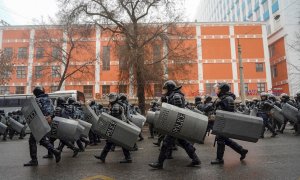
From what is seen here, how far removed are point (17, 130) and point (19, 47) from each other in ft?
93.6

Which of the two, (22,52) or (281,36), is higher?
(281,36)

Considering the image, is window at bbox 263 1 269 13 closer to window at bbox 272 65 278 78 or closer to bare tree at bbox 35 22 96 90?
window at bbox 272 65 278 78


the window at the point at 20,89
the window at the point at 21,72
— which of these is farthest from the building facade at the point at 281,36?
the window at the point at 21,72

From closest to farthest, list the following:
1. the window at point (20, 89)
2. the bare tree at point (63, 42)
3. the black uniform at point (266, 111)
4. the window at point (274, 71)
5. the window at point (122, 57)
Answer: the black uniform at point (266, 111) < the window at point (122, 57) < the bare tree at point (63, 42) < the window at point (20, 89) < the window at point (274, 71)

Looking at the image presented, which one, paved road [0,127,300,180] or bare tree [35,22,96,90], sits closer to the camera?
paved road [0,127,300,180]

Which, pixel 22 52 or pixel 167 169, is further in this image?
pixel 22 52

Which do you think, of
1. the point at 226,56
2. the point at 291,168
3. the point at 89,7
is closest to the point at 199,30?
the point at 226,56

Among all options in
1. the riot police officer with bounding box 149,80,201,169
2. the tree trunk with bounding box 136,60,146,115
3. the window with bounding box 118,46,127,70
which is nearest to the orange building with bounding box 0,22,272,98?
the window with bounding box 118,46,127,70

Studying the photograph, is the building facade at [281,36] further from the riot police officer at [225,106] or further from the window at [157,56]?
the riot police officer at [225,106]

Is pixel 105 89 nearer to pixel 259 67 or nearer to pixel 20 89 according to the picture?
pixel 20 89

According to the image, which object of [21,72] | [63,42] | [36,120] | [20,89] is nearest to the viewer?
[36,120]

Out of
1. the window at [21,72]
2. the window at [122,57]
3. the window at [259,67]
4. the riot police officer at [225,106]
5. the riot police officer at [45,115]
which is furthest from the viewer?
the window at [259,67]

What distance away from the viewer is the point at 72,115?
1032 centimetres

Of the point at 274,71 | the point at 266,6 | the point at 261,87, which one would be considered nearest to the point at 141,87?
the point at 261,87
